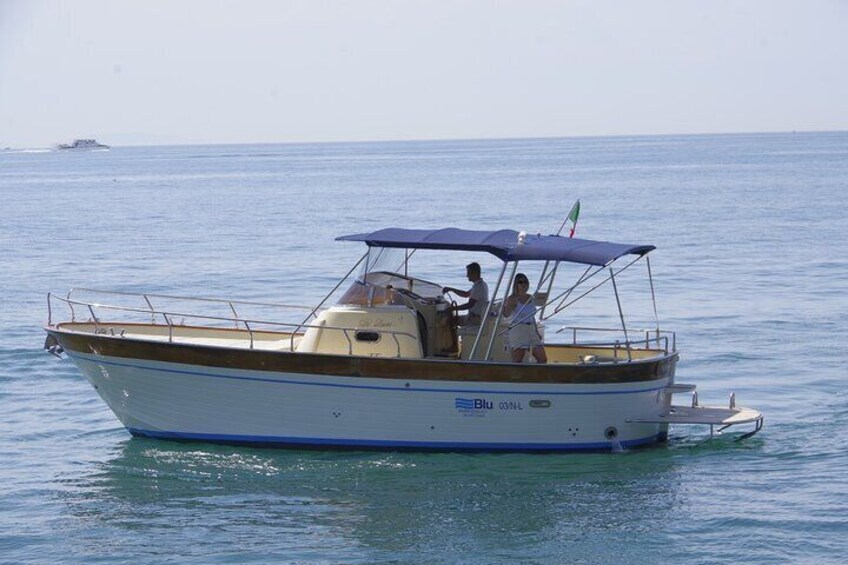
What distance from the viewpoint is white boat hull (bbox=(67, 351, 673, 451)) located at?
16250mm

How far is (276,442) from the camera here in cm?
1675

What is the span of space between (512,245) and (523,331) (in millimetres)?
1061

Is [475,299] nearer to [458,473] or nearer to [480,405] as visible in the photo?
[480,405]

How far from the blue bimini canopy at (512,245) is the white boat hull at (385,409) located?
1502mm

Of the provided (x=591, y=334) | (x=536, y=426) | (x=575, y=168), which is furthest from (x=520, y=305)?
(x=575, y=168)

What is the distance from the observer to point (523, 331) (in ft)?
54.7

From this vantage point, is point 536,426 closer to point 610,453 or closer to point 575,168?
point 610,453

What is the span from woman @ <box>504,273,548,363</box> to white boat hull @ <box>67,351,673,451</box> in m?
0.65

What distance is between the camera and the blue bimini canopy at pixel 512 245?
16.3 meters

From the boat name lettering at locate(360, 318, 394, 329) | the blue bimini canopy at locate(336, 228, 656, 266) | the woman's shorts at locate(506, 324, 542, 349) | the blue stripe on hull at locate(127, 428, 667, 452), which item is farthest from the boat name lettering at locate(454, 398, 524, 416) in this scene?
the blue bimini canopy at locate(336, 228, 656, 266)

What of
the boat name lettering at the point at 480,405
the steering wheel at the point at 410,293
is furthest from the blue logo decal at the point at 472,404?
the steering wheel at the point at 410,293

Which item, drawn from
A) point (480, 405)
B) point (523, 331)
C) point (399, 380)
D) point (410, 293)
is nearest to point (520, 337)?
point (523, 331)

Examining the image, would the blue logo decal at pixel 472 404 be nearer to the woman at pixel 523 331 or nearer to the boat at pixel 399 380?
the boat at pixel 399 380

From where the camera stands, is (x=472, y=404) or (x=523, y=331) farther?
(x=523, y=331)
